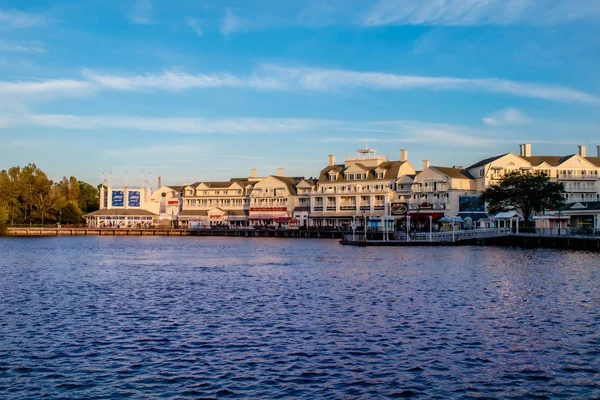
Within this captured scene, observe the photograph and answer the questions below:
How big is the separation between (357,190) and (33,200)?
65886 millimetres

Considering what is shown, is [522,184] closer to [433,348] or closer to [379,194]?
[379,194]

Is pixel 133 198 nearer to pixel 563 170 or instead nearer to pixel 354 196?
pixel 354 196

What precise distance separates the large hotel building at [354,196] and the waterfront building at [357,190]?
0.18 meters

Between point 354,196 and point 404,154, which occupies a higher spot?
point 404,154

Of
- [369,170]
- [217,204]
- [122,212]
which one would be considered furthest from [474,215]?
[122,212]

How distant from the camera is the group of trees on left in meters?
124

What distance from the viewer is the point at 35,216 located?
128875 mm

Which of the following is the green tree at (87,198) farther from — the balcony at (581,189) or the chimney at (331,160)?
the balcony at (581,189)

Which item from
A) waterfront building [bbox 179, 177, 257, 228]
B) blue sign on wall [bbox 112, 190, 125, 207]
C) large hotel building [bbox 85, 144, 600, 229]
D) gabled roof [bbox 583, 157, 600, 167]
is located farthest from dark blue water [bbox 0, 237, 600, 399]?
blue sign on wall [bbox 112, 190, 125, 207]

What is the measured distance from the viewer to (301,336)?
21.6m

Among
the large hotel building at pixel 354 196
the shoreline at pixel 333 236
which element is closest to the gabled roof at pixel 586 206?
the large hotel building at pixel 354 196

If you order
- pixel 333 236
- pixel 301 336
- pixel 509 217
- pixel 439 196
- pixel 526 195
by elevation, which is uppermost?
pixel 439 196

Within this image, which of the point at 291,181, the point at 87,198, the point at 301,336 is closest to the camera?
the point at 301,336

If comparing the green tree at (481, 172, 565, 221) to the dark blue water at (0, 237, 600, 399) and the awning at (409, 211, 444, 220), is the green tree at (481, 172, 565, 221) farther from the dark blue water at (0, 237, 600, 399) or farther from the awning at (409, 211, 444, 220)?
the dark blue water at (0, 237, 600, 399)
